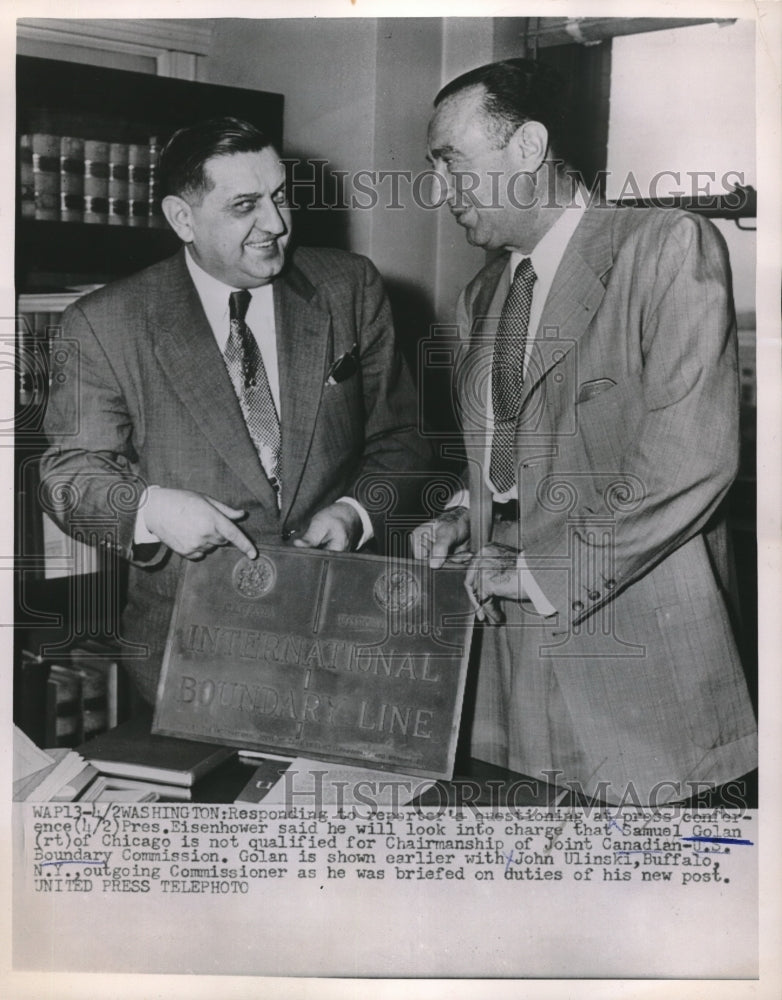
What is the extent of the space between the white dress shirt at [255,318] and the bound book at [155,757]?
304mm

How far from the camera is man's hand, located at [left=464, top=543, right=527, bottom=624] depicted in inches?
55.0

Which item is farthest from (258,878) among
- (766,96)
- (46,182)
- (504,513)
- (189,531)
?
(766,96)

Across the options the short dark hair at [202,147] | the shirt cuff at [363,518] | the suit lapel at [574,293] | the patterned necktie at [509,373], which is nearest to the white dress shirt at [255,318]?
the shirt cuff at [363,518]

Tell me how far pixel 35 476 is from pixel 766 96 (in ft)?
4.18

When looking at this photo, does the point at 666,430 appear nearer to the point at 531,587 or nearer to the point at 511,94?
the point at 531,587

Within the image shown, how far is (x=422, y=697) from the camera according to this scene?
1.34 m

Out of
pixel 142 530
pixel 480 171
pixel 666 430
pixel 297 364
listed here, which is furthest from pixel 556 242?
pixel 142 530

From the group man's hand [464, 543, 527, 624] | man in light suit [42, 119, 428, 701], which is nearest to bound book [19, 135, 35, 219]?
man in light suit [42, 119, 428, 701]

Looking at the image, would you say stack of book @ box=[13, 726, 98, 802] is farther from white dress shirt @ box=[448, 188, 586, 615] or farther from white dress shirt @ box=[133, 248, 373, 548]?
white dress shirt @ box=[448, 188, 586, 615]

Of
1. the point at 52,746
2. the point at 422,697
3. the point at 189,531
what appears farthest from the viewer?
the point at 52,746

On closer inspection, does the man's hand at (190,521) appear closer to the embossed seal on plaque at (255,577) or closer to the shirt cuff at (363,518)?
the embossed seal on plaque at (255,577)

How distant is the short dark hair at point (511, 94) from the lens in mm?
1390

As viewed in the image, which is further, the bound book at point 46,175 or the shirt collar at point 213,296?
the bound book at point 46,175

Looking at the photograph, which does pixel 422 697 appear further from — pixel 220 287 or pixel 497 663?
pixel 220 287
